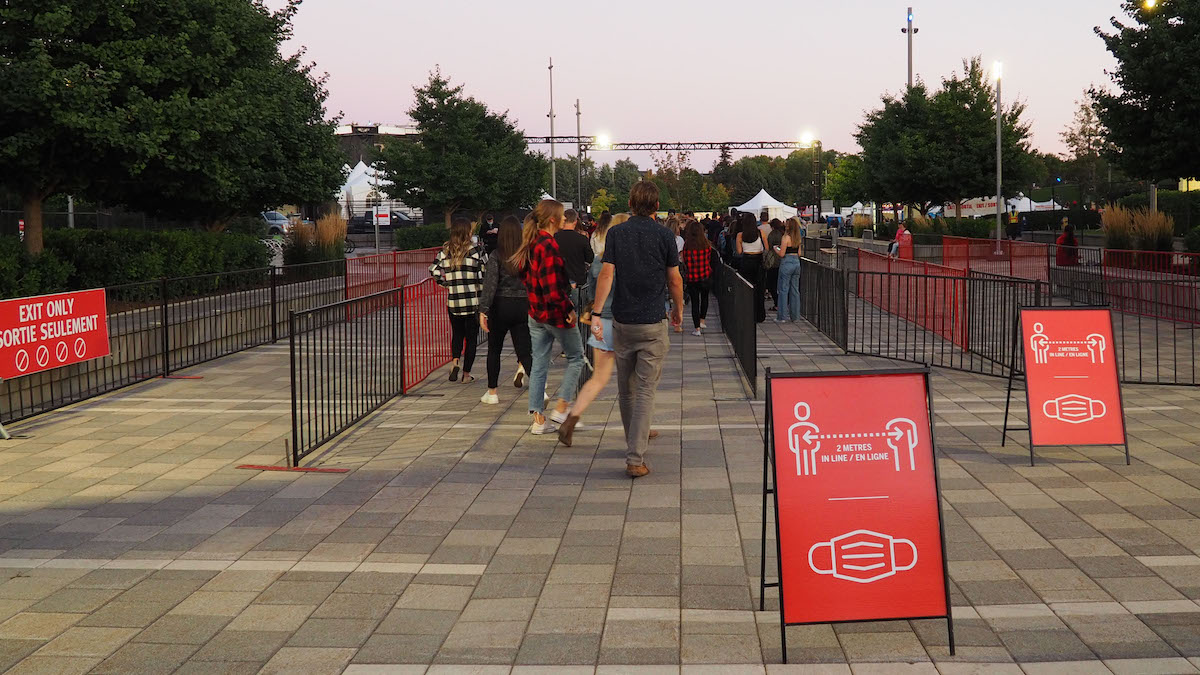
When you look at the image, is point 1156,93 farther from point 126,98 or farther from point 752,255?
point 126,98

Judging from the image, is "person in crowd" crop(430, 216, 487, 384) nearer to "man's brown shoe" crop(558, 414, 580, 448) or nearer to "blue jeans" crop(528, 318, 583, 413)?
"blue jeans" crop(528, 318, 583, 413)

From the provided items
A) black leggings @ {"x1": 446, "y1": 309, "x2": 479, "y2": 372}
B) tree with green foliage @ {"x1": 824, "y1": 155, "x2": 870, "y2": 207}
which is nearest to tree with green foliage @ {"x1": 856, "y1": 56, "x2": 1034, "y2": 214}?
tree with green foliage @ {"x1": 824, "y1": 155, "x2": 870, "y2": 207}

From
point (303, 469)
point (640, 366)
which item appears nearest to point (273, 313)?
point (303, 469)

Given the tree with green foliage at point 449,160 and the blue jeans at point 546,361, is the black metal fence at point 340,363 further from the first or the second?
the tree with green foliage at point 449,160

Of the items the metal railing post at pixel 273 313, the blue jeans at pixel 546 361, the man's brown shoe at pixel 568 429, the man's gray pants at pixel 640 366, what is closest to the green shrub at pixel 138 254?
the metal railing post at pixel 273 313

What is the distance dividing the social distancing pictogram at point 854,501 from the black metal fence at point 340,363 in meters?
4.02

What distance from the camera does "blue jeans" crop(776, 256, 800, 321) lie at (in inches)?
749

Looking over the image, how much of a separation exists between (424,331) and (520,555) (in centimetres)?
750

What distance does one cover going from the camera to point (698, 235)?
17594 mm

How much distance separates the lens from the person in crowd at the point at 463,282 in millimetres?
12094

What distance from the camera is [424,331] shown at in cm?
1317

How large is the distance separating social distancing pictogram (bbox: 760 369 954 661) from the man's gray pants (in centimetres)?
291

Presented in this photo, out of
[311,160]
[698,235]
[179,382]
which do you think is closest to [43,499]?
[179,382]

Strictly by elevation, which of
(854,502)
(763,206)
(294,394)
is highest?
(763,206)
